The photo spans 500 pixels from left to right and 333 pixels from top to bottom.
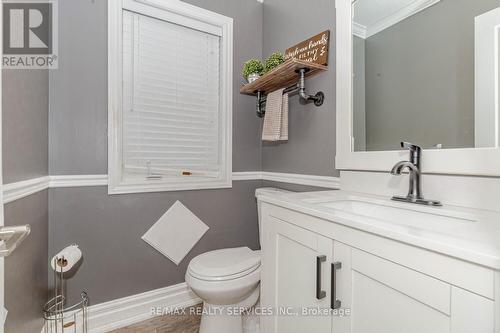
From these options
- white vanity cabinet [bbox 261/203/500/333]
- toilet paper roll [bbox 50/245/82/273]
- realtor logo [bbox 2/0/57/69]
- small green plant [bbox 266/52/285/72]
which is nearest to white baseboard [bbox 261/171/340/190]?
white vanity cabinet [bbox 261/203/500/333]

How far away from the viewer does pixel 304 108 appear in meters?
1.65

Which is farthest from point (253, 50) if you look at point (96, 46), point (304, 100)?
point (96, 46)

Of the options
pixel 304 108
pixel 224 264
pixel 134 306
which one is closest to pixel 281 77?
pixel 304 108

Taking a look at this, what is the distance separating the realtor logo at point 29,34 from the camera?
1.12 m

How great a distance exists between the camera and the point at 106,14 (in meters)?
1.52

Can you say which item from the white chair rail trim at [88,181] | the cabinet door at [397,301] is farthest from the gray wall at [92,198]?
the cabinet door at [397,301]

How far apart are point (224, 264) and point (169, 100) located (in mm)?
1113

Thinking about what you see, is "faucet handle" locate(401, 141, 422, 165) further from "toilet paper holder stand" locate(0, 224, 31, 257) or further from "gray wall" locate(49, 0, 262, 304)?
"gray wall" locate(49, 0, 262, 304)

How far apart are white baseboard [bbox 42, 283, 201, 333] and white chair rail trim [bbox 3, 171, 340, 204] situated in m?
0.74

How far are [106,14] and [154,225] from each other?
1.31 meters

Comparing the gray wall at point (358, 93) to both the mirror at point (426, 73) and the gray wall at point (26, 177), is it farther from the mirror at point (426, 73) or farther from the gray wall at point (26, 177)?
the gray wall at point (26, 177)

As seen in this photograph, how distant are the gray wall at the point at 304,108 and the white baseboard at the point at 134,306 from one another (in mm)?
1100

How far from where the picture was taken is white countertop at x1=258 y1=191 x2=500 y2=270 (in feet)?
1.68

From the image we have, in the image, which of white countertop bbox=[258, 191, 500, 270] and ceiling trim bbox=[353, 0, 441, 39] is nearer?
white countertop bbox=[258, 191, 500, 270]
